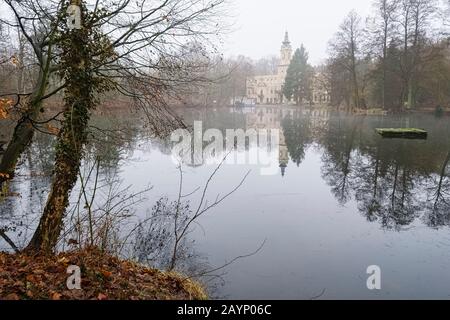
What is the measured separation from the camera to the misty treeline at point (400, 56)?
44.4m

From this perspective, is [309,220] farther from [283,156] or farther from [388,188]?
[283,156]

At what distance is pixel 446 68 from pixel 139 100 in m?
47.1

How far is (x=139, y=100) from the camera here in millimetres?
8336

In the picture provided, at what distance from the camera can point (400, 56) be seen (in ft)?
153

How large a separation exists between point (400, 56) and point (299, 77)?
40.4m

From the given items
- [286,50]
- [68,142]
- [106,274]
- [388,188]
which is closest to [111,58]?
[68,142]

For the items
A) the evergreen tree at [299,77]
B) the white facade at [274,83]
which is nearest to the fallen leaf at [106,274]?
the evergreen tree at [299,77]

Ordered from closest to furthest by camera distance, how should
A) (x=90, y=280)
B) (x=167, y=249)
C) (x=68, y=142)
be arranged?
(x=90, y=280)
(x=68, y=142)
(x=167, y=249)

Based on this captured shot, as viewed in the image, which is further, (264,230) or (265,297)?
(264,230)

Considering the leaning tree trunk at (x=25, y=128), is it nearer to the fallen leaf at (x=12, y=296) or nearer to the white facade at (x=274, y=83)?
the fallen leaf at (x=12, y=296)
